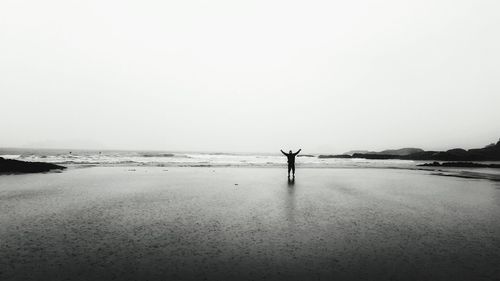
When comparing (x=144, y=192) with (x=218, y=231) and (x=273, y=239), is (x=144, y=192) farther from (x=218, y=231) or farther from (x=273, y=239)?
(x=273, y=239)

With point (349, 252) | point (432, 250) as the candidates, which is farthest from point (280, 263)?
point (432, 250)

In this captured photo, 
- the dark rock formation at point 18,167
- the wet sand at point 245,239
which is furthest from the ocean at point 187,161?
the wet sand at point 245,239

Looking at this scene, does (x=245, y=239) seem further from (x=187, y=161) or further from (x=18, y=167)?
(x=187, y=161)

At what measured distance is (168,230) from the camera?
838 centimetres

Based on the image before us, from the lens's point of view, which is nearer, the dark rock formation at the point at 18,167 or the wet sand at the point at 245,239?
the wet sand at the point at 245,239

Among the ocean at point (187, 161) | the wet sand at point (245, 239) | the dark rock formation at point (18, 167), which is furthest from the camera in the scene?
the ocean at point (187, 161)

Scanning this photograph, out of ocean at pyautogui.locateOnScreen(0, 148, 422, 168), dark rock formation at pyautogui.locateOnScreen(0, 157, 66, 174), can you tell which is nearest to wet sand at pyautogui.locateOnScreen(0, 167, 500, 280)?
dark rock formation at pyautogui.locateOnScreen(0, 157, 66, 174)

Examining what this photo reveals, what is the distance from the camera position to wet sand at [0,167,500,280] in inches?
217

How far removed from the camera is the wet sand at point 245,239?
5523 mm

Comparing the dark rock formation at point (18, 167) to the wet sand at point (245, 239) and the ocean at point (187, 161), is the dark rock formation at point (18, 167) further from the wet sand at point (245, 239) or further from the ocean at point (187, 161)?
the wet sand at point (245, 239)

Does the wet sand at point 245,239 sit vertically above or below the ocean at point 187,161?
below

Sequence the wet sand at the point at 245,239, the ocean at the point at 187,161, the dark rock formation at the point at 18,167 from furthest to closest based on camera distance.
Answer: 1. the ocean at the point at 187,161
2. the dark rock formation at the point at 18,167
3. the wet sand at the point at 245,239

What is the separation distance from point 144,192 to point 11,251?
32.1 ft

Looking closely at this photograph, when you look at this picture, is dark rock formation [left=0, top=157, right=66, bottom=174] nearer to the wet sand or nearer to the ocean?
the ocean
